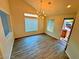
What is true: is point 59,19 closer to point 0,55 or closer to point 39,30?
point 39,30

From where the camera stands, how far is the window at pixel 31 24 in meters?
4.80

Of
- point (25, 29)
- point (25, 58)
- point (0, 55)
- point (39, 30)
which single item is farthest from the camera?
point (39, 30)

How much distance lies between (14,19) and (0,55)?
3224mm

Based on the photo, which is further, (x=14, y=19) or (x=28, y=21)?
(x=28, y=21)

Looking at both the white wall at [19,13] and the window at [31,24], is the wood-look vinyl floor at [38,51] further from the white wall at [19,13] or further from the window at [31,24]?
the window at [31,24]

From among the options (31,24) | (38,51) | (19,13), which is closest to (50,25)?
(31,24)

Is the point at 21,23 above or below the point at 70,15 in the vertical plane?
below

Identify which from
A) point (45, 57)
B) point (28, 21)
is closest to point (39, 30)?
point (28, 21)

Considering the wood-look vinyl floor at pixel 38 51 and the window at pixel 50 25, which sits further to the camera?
the window at pixel 50 25

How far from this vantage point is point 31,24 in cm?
511

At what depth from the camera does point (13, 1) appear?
3764 millimetres

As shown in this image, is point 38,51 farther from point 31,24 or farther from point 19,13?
point 19,13

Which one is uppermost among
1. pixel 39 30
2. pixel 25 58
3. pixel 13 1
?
pixel 13 1

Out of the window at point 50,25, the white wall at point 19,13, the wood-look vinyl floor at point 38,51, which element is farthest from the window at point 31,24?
the wood-look vinyl floor at point 38,51
